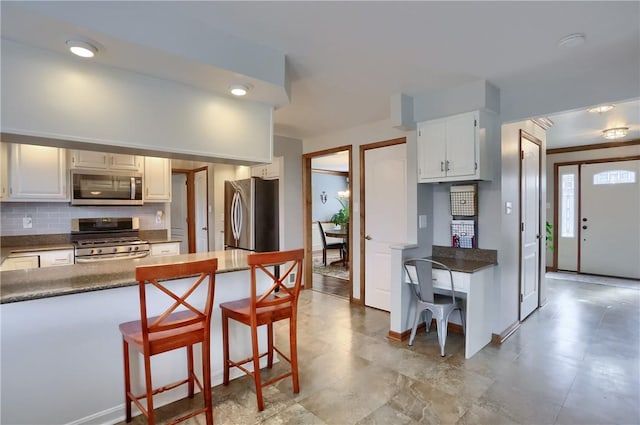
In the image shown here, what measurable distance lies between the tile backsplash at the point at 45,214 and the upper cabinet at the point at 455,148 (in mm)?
3835

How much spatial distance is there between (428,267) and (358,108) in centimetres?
183

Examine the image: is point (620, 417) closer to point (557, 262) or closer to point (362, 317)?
point (362, 317)

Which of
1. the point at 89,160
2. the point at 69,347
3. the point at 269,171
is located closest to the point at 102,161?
the point at 89,160

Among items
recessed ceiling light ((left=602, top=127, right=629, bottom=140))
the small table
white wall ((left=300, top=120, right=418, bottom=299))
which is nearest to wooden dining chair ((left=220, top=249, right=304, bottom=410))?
white wall ((left=300, top=120, right=418, bottom=299))

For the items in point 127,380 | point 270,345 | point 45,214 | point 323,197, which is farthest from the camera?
point 323,197

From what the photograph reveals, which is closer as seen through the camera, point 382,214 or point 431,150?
point 431,150

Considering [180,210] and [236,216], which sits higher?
[180,210]

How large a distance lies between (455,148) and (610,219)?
479 cm

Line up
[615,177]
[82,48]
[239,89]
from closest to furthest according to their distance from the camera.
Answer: [82,48]
[239,89]
[615,177]

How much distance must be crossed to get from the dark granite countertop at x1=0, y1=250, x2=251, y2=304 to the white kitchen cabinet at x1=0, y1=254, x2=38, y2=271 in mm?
1303

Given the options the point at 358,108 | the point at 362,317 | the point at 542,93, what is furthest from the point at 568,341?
the point at 358,108

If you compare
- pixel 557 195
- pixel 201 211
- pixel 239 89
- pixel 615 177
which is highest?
pixel 239 89

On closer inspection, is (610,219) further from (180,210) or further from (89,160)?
(89,160)

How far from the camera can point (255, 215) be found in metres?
4.93
